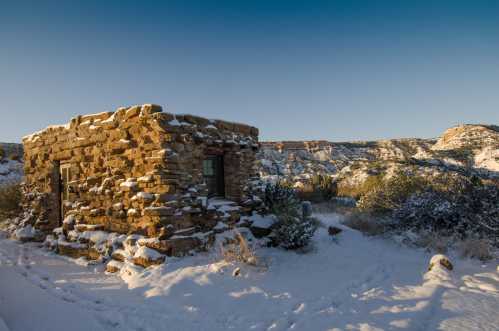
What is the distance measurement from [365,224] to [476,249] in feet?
9.14

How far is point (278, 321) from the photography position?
4.23m

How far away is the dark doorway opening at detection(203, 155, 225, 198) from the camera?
8.15 meters

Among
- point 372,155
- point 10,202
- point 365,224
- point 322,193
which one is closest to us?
point 365,224

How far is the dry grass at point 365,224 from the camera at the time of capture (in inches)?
353

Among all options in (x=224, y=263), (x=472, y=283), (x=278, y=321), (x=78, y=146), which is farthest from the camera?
(x=78, y=146)

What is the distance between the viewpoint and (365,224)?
30.5 ft

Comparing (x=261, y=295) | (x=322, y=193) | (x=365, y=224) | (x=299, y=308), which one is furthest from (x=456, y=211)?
Result: (x=322, y=193)

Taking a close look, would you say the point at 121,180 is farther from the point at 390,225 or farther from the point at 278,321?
the point at 390,225

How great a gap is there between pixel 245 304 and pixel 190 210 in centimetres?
266

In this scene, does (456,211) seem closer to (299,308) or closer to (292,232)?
(292,232)

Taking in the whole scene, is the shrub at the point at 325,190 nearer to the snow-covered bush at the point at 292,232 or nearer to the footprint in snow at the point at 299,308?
the snow-covered bush at the point at 292,232

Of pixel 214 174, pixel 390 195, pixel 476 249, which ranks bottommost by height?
pixel 476 249

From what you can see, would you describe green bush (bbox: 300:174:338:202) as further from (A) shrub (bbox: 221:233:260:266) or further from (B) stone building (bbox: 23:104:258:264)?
(A) shrub (bbox: 221:233:260:266)

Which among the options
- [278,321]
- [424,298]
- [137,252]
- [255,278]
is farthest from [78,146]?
[424,298]
